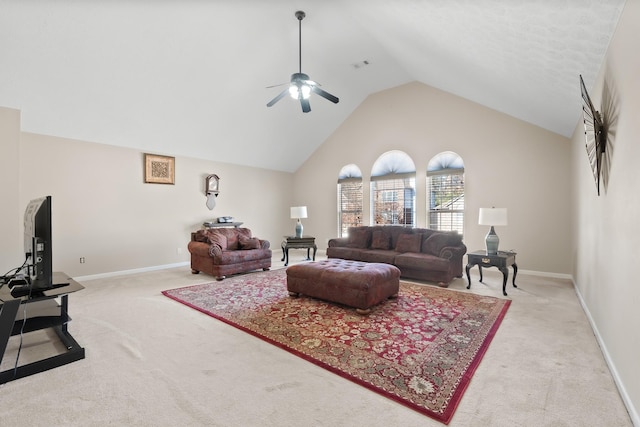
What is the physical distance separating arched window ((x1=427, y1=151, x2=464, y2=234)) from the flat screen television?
19.9ft

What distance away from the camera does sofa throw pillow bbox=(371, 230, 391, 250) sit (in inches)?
223

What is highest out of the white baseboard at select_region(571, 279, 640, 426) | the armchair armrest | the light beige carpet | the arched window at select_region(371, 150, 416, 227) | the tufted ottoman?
the arched window at select_region(371, 150, 416, 227)

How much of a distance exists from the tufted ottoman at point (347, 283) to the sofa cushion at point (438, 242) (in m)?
1.69

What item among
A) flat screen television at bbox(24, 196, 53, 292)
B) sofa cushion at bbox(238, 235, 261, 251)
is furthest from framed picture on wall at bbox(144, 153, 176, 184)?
flat screen television at bbox(24, 196, 53, 292)

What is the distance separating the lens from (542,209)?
5070mm

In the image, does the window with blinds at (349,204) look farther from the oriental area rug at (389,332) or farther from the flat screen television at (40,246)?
the flat screen television at (40,246)

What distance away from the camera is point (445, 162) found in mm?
6066

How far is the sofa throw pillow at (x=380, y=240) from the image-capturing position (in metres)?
5.66

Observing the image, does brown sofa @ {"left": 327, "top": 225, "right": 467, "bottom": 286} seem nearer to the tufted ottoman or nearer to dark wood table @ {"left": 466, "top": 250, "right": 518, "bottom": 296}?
dark wood table @ {"left": 466, "top": 250, "right": 518, "bottom": 296}

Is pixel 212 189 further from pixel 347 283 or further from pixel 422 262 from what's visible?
pixel 422 262

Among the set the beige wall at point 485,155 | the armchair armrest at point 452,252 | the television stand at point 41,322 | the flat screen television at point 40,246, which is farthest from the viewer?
the beige wall at point 485,155

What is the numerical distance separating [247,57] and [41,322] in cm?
444

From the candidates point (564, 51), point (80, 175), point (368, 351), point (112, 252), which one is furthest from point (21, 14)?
point (564, 51)

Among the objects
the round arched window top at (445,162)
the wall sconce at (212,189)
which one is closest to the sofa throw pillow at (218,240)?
the wall sconce at (212,189)
